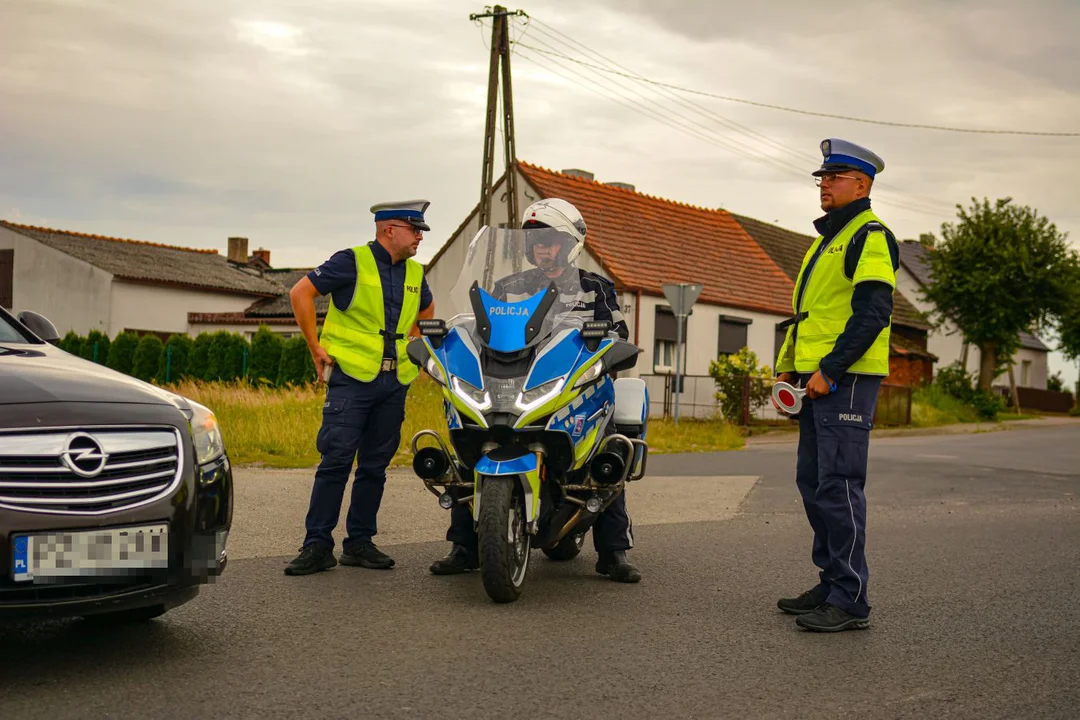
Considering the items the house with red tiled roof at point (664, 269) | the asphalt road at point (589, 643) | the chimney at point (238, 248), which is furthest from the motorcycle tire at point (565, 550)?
the chimney at point (238, 248)

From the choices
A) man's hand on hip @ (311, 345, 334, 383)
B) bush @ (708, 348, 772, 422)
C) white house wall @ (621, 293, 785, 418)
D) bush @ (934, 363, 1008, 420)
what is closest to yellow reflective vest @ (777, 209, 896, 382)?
man's hand on hip @ (311, 345, 334, 383)

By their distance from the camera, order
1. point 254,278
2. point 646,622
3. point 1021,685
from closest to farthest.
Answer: point 1021,685, point 646,622, point 254,278

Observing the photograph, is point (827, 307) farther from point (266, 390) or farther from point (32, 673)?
point (266, 390)

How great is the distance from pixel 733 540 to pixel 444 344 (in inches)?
123

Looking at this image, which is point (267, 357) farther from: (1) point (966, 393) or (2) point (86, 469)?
(2) point (86, 469)

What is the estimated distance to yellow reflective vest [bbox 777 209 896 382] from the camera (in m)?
5.42

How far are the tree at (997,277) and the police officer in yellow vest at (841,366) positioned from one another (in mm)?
37842

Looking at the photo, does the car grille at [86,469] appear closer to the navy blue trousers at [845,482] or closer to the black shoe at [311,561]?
the black shoe at [311,561]

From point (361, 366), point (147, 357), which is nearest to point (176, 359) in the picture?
point (147, 357)

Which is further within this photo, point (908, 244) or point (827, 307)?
point (908, 244)

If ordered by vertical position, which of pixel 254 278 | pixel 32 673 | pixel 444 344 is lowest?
pixel 32 673

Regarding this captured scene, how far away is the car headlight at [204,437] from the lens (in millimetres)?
4684

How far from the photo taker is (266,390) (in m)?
20.6

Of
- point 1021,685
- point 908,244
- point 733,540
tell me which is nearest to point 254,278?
point 908,244
